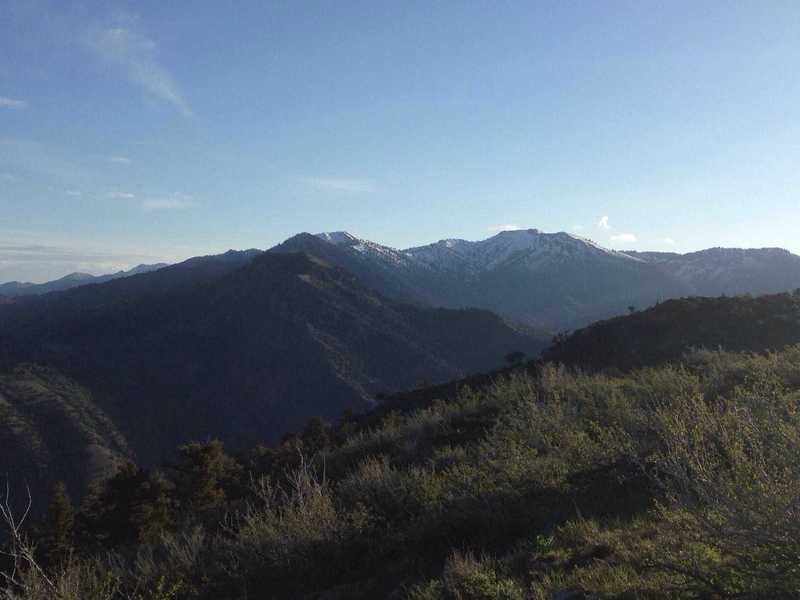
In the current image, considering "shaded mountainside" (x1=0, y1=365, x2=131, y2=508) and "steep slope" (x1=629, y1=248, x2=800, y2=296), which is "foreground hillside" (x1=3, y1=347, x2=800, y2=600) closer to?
"shaded mountainside" (x1=0, y1=365, x2=131, y2=508)

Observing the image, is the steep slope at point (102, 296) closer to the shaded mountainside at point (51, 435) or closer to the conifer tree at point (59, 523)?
the shaded mountainside at point (51, 435)

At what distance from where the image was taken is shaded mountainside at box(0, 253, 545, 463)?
9150 centimetres

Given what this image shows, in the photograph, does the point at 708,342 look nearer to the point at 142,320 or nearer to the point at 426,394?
the point at 426,394

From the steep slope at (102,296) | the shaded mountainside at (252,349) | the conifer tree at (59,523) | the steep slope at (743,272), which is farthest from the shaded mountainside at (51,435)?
the steep slope at (743,272)

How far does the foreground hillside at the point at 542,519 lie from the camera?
3188 millimetres

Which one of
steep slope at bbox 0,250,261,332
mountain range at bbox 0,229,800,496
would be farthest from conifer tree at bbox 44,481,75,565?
steep slope at bbox 0,250,261,332

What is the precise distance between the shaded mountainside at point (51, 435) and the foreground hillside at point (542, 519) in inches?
2117

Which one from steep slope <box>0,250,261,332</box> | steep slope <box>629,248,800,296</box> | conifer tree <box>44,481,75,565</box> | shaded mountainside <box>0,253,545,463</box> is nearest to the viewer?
conifer tree <box>44,481,75,565</box>

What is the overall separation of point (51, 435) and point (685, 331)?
71392 millimetres

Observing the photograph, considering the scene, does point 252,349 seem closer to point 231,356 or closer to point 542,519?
point 231,356

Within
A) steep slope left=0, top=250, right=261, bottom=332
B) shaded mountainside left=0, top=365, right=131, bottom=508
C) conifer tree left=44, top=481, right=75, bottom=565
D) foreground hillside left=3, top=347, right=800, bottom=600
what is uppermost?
steep slope left=0, top=250, right=261, bottom=332

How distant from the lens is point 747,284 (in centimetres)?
15525

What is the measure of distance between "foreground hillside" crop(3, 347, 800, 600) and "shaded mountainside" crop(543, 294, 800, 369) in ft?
43.2

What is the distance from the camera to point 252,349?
115188 millimetres
